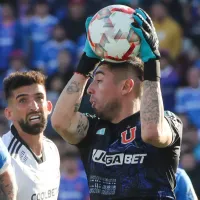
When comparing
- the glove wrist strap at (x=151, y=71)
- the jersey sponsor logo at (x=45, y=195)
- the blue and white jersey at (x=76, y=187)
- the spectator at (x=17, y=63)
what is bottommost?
the blue and white jersey at (x=76, y=187)

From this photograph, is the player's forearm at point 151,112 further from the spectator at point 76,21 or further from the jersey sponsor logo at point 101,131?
the spectator at point 76,21

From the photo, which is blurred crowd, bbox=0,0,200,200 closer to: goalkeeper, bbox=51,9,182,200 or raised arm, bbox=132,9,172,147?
goalkeeper, bbox=51,9,182,200

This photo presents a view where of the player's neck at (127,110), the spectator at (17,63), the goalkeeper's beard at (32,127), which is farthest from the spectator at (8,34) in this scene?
the player's neck at (127,110)

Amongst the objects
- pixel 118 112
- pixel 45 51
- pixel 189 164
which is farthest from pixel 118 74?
pixel 45 51

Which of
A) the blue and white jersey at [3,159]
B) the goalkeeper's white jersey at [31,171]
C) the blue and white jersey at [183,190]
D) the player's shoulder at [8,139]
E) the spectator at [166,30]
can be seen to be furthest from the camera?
the spectator at [166,30]

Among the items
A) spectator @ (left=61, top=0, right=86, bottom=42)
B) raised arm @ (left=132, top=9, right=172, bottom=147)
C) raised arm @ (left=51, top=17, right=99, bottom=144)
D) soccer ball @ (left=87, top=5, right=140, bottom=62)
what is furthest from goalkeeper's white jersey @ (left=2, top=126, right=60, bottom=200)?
spectator @ (left=61, top=0, right=86, bottom=42)

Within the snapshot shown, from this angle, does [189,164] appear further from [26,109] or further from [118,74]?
[118,74]

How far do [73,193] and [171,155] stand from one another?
5452 millimetres

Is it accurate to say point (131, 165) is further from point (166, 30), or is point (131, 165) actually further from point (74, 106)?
point (166, 30)

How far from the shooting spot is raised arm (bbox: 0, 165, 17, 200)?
18.7 ft

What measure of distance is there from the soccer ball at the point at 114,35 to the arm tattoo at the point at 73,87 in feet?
0.93

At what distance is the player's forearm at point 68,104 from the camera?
5.27 m

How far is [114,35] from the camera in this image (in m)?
5.05

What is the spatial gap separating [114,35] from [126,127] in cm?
61
